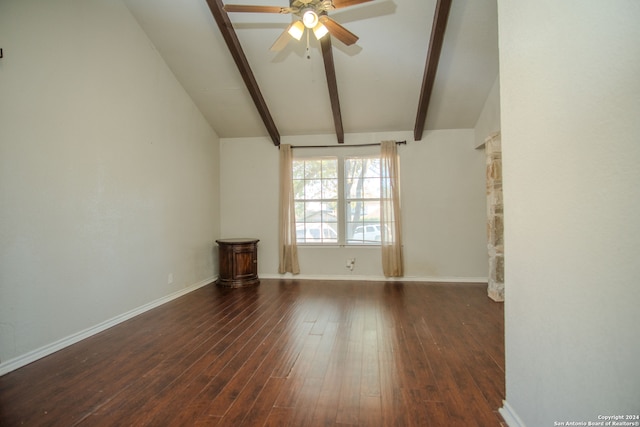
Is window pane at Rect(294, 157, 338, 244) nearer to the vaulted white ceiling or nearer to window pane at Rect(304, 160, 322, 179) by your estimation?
window pane at Rect(304, 160, 322, 179)

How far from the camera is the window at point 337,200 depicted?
5.42 meters

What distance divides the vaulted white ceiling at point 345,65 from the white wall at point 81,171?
49 centimetres

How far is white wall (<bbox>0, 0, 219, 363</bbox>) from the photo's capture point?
2.30m

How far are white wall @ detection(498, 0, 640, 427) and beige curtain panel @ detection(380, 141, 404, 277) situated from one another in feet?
11.4

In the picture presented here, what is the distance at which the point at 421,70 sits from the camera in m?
4.14

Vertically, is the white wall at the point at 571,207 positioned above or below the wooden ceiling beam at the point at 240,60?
below

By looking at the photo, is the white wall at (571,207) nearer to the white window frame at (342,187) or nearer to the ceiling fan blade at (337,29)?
the ceiling fan blade at (337,29)

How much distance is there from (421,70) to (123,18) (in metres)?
3.64

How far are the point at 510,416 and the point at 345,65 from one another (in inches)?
160

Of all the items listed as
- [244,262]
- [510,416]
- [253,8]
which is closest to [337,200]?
[244,262]

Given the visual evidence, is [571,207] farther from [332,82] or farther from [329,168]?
[329,168]

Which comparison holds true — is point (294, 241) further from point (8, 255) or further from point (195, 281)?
point (8, 255)

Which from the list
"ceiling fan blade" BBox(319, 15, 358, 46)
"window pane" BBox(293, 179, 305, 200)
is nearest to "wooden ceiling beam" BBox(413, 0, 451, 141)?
"ceiling fan blade" BBox(319, 15, 358, 46)

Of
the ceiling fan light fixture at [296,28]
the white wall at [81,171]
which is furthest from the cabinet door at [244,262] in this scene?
the ceiling fan light fixture at [296,28]
